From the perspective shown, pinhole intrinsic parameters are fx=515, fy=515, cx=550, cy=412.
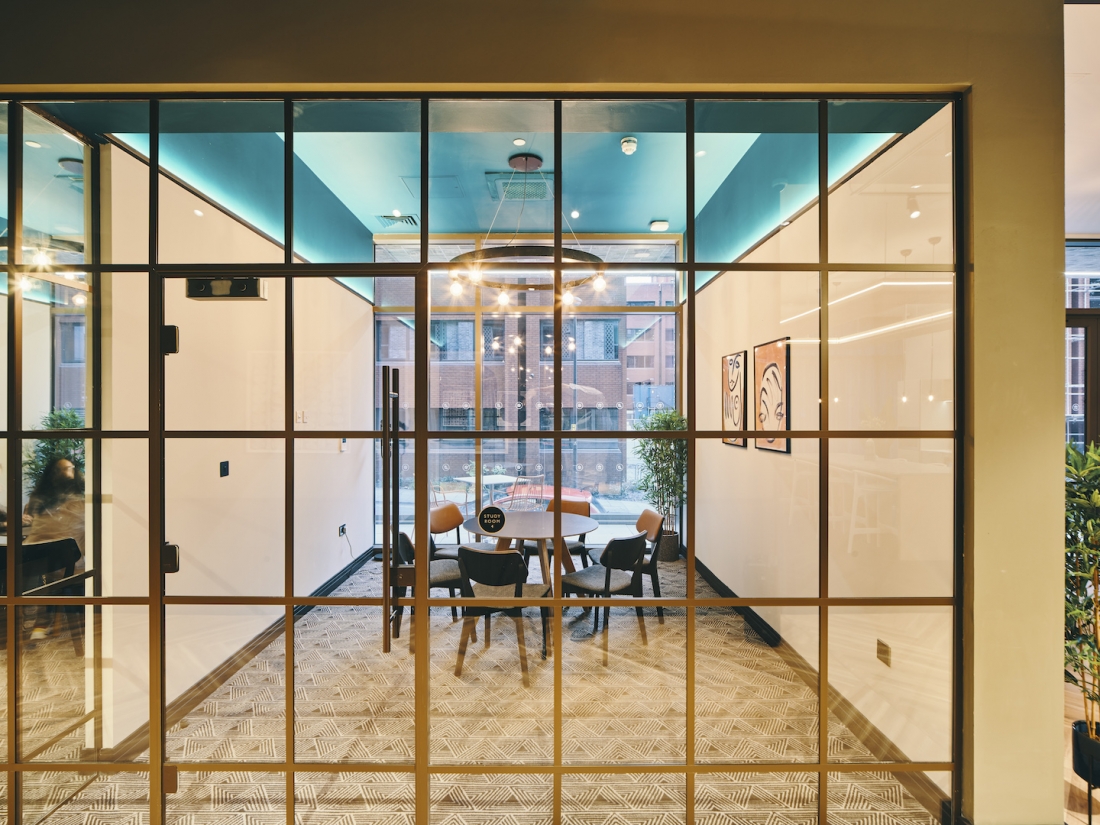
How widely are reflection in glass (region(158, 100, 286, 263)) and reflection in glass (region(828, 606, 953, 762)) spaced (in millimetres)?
3024

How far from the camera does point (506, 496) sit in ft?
7.38

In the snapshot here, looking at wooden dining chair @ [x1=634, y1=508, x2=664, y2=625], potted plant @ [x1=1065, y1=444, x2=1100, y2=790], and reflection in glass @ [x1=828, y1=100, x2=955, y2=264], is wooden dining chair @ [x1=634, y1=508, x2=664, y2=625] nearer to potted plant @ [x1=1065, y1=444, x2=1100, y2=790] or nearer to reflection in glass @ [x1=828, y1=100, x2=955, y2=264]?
reflection in glass @ [x1=828, y1=100, x2=955, y2=264]

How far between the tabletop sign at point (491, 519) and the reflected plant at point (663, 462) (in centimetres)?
63

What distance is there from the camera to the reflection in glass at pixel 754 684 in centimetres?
225

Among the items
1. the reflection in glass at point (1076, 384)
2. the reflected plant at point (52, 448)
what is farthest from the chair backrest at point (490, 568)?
the reflection in glass at point (1076, 384)

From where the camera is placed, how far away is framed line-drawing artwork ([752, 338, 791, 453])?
225 cm

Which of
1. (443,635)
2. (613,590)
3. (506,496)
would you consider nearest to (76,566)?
(443,635)

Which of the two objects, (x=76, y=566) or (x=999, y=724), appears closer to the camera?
(x=999, y=724)

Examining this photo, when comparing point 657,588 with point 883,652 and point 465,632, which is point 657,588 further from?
point 883,652

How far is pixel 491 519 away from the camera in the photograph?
2.28 metres

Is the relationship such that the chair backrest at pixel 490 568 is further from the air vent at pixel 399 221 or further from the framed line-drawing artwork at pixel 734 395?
the air vent at pixel 399 221

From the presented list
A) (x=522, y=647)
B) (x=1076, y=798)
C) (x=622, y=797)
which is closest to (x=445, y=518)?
(x=522, y=647)

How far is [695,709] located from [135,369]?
9.57 feet

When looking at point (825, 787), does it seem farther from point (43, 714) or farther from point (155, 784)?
point (43, 714)
